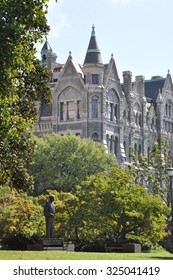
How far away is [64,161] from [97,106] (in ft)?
54.3

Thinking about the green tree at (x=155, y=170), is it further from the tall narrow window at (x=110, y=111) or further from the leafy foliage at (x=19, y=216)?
the tall narrow window at (x=110, y=111)

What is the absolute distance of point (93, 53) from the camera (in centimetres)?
8738

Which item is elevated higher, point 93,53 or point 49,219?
point 93,53

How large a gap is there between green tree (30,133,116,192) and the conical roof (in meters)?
14.7

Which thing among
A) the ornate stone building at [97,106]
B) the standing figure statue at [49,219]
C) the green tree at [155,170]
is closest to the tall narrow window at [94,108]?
the ornate stone building at [97,106]

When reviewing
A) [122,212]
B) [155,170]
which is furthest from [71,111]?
[122,212]

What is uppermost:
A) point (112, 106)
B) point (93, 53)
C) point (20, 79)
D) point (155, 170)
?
point (93, 53)

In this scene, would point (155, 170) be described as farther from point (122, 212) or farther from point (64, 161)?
point (122, 212)

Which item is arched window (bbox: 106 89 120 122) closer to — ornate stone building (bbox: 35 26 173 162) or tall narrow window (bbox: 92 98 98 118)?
ornate stone building (bbox: 35 26 173 162)

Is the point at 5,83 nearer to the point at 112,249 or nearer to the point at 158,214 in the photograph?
the point at 112,249

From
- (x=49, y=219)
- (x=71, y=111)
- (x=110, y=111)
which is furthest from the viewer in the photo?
(x=110, y=111)

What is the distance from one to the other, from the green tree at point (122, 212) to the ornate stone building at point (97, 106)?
40.3m

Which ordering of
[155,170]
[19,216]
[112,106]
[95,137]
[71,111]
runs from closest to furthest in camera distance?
[19,216] < [155,170] < [95,137] < [71,111] < [112,106]

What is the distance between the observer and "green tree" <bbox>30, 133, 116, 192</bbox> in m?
72.1
